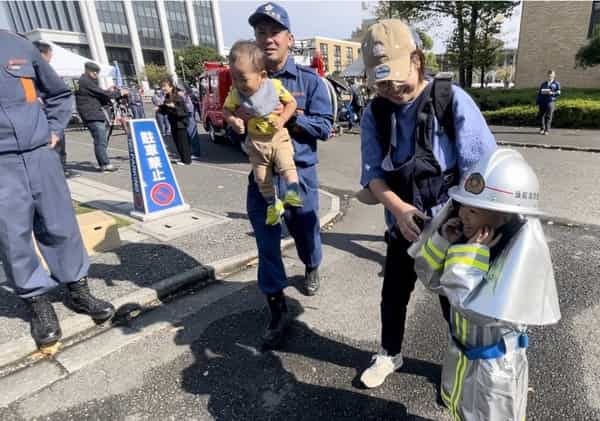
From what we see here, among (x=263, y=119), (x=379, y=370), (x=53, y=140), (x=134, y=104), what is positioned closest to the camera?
(x=379, y=370)

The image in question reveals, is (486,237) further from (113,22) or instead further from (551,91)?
(113,22)

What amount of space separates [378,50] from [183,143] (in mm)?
8199

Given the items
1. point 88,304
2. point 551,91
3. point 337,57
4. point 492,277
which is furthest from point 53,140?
point 337,57

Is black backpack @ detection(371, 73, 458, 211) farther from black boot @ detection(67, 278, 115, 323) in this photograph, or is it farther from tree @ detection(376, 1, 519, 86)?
tree @ detection(376, 1, 519, 86)

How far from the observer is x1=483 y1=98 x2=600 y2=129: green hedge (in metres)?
12.5

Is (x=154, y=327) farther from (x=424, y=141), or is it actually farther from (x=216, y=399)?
(x=424, y=141)

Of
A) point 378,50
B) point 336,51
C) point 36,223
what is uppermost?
point 336,51

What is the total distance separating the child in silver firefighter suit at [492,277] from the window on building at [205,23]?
7678 centimetres

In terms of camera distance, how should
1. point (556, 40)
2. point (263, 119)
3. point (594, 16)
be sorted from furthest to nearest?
1. point (556, 40)
2. point (594, 16)
3. point (263, 119)

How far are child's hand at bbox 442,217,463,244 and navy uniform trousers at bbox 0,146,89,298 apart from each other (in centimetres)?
273

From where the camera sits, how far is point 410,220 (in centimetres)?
167

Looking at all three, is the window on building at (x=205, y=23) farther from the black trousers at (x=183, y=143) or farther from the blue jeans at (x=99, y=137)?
the blue jeans at (x=99, y=137)

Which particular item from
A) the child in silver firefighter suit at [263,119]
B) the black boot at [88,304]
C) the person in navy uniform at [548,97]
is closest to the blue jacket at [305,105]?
the child in silver firefighter suit at [263,119]

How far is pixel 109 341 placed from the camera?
9.43ft
